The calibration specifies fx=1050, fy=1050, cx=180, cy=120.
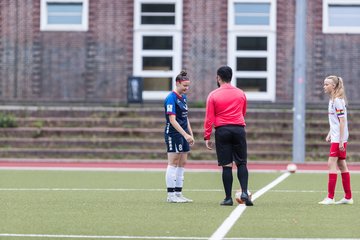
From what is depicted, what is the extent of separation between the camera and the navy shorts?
14.7 metres

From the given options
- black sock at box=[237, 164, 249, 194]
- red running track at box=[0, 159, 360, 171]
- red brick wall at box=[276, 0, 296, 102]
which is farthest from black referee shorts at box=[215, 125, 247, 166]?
red brick wall at box=[276, 0, 296, 102]

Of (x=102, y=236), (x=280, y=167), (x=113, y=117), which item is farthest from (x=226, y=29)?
(x=102, y=236)

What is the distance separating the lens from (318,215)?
40.8ft

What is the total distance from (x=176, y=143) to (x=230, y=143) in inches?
39.7

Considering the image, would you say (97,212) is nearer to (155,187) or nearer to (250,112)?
(155,187)

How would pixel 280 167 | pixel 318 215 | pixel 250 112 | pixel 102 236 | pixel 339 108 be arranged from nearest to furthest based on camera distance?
pixel 102 236, pixel 318 215, pixel 339 108, pixel 280 167, pixel 250 112

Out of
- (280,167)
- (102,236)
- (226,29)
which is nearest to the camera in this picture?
(102,236)

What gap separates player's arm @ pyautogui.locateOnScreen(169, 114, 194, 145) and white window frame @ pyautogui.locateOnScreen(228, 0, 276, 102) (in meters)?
21.4

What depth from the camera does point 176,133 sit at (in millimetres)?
14680

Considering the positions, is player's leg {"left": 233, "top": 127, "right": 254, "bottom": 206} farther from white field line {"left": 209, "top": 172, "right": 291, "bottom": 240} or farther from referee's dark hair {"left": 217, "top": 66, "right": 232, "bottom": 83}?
referee's dark hair {"left": 217, "top": 66, "right": 232, "bottom": 83}

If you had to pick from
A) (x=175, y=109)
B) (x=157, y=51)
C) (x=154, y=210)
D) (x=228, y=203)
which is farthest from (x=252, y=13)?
(x=154, y=210)

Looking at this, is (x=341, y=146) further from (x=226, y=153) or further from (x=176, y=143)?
(x=176, y=143)

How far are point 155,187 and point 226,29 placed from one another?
60.1 ft

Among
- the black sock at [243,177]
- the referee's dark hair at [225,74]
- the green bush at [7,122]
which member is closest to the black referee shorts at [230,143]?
the black sock at [243,177]
